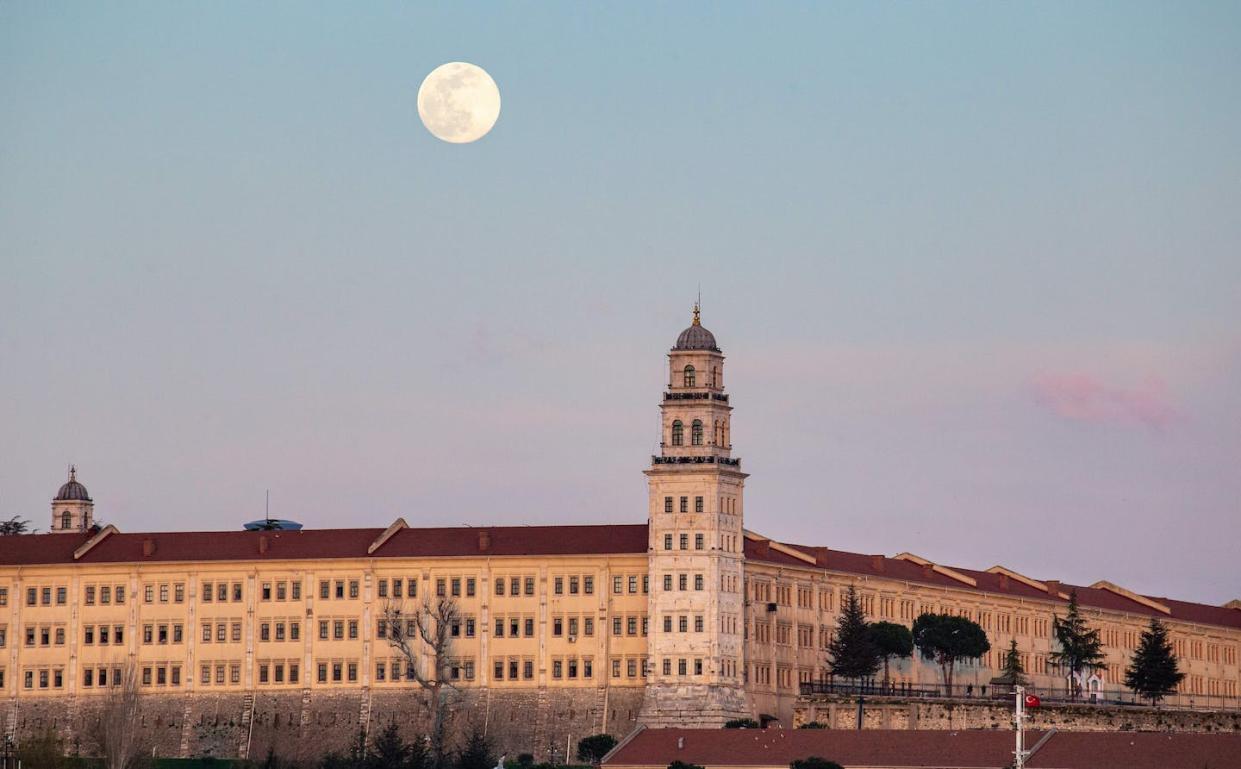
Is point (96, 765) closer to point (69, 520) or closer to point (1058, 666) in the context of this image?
point (69, 520)

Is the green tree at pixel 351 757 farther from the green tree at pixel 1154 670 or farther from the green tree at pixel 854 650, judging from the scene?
the green tree at pixel 1154 670

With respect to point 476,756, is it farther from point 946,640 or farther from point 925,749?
point 946,640

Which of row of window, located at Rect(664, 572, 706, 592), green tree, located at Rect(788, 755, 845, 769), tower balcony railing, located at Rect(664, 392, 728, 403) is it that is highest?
tower balcony railing, located at Rect(664, 392, 728, 403)

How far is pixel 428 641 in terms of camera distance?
148 meters

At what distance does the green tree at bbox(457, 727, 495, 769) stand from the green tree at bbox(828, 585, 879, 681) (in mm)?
18109

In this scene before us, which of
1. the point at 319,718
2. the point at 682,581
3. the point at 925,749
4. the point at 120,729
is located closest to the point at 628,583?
the point at 682,581

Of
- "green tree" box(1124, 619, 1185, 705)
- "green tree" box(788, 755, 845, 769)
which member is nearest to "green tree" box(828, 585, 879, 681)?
"green tree" box(1124, 619, 1185, 705)

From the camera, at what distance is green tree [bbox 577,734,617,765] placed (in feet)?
460

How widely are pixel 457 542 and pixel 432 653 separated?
5.83 m

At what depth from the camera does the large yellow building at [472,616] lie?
145 metres

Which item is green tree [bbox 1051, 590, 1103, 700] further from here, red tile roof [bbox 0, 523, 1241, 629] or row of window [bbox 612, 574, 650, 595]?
row of window [bbox 612, 574, 650, 595]

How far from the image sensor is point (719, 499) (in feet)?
474

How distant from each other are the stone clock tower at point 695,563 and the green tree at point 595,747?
7.44ft

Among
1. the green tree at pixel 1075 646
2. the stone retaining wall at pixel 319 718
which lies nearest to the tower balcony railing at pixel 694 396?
the stone retaining wall at pixel 319 718
